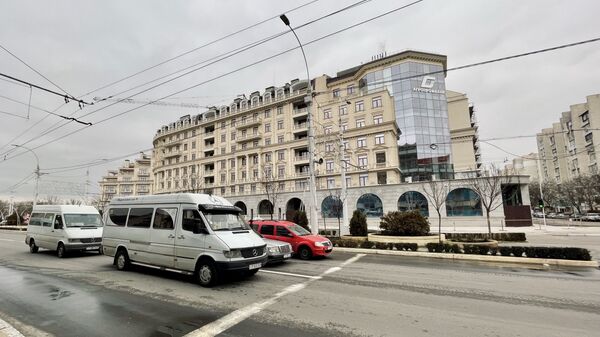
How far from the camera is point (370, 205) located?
42125 millimetres

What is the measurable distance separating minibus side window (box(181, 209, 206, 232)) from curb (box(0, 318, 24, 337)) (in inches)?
150

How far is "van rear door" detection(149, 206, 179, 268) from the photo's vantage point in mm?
8330

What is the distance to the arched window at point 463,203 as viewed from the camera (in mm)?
35562

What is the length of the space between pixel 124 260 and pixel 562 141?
385 feet

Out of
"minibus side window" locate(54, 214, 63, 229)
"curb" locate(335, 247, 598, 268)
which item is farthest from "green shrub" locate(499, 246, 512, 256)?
"minibus side window" locate(54, 214, 63, 229)

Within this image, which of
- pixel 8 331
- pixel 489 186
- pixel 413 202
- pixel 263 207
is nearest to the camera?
pixel 8 331

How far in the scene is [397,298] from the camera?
6523 millimetres

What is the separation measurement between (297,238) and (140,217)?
245 inches

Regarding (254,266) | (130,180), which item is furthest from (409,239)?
(130,180)

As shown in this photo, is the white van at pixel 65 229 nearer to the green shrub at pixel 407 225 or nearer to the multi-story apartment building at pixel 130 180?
the green shrub at pixel 407 225

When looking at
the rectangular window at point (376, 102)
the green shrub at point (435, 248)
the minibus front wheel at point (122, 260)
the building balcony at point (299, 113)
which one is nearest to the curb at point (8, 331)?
the minibus front wheel at point (122, 260)

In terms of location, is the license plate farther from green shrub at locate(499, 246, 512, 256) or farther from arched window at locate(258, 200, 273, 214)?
arched window at locate(258, 200, 273, 214)

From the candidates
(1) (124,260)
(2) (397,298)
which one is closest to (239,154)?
(1) (124,260)

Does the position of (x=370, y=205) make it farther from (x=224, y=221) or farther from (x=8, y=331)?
(x=8, y=331)
